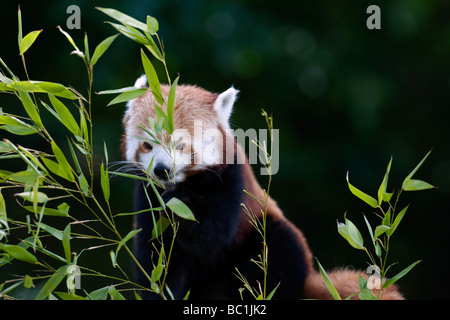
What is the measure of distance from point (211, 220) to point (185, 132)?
13.7 inches

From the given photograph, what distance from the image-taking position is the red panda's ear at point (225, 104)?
224cm

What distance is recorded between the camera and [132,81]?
427cm

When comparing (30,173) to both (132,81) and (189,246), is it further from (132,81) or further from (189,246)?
(132,81)

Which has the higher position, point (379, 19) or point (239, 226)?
point (379, 19)

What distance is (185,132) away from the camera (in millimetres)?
2061

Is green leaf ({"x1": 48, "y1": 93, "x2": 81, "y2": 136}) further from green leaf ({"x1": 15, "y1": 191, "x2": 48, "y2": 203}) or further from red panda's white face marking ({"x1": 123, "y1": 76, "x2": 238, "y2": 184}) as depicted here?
red panda's white face marking ({"x1": 123, "y1": 76, "x2": 238, "y2": 184})

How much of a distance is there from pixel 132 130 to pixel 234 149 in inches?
16.3

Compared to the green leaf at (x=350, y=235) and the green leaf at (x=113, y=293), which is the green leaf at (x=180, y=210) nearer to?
the green leaf at (x=113, y=293)

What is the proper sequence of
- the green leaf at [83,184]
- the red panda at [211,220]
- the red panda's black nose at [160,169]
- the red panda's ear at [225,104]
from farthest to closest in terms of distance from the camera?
the red panda's ear at [225,104] → the red panda at [211,220] → the red panda's black nose at [160,169] → the green leaf at [83,184]

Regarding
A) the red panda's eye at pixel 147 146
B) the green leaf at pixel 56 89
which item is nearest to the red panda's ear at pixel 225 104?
the red panda's eye at pixel 147 146

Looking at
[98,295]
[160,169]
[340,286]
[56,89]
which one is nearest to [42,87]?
[56,89]

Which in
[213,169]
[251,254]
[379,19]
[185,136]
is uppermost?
[379,19]

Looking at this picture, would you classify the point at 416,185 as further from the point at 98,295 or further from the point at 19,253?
the point at 19,253

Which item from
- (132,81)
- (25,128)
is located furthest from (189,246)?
(132,81)
